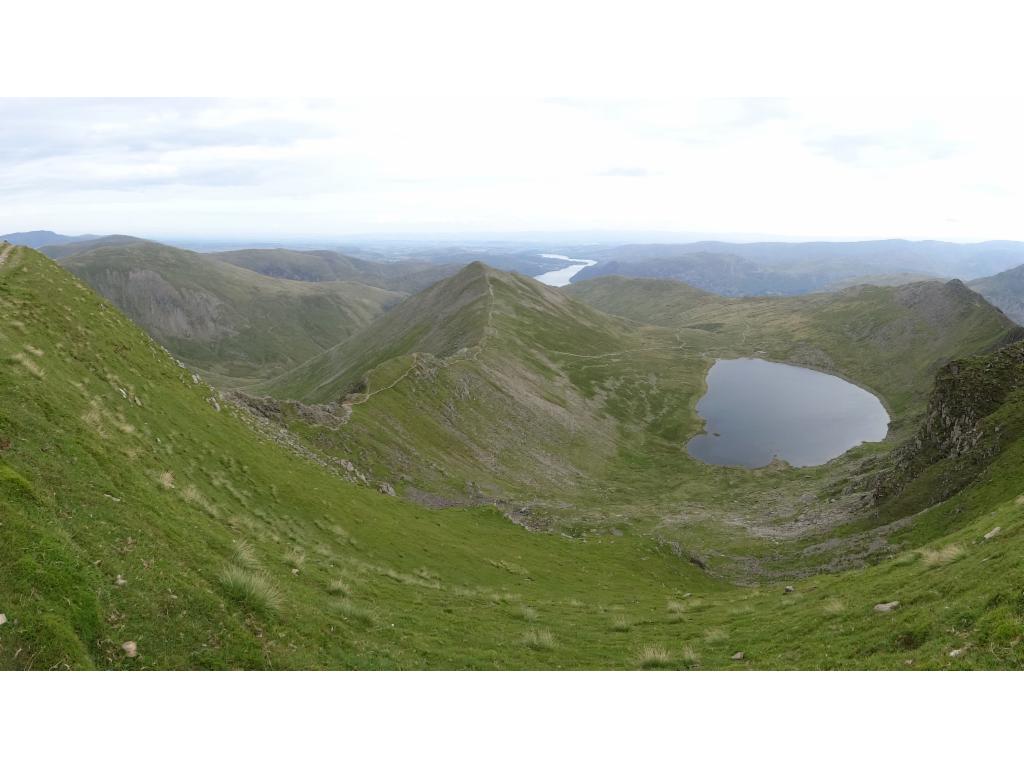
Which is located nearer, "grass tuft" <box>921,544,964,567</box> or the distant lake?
"grass tuft" <box>921,544,964,567</box>

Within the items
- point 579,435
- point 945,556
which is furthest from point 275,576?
point 579,435

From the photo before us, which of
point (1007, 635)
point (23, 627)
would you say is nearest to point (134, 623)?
point (23, 627)

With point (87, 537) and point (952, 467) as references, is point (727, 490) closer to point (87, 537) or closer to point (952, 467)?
point (952, 467)

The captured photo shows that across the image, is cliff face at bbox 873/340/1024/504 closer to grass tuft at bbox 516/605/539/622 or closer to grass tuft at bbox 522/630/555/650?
grass tuft at bbox 516/605/539/622

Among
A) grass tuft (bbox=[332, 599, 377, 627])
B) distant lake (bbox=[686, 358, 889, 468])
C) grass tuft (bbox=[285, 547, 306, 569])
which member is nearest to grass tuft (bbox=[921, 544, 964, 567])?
grass tuft (bbox=[332, 599, 377, 627])

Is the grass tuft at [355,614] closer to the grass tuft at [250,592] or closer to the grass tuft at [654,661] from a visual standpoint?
the grass tuft at [250,592]

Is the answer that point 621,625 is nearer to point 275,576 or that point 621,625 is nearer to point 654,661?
point 654,661
